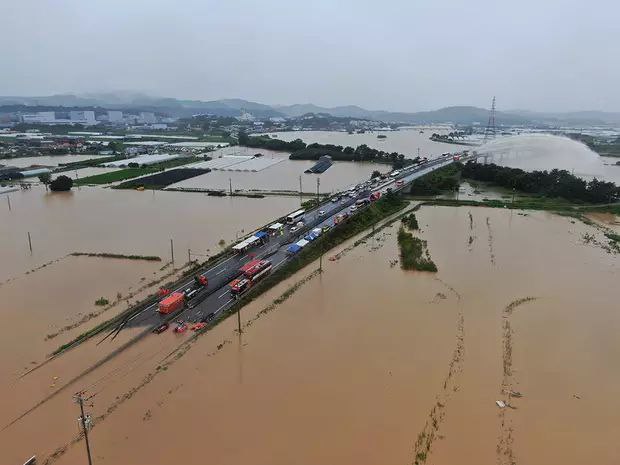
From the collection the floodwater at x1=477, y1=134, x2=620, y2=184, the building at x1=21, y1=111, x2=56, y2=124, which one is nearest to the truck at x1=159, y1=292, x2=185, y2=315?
the floodwater at x1=477, y1=134, x2=620, y2=184

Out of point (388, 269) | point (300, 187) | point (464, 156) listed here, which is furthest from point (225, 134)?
point (388, 269)

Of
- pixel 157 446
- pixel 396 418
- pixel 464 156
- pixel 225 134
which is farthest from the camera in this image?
pixel 225 134

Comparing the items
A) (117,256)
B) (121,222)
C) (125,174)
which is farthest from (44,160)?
(117,256)

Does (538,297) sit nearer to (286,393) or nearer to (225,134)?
(286,393)

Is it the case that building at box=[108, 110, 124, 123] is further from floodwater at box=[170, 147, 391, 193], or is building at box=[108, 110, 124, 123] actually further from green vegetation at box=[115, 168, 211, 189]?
green vegetation at box=[115, 168, 211, 189]

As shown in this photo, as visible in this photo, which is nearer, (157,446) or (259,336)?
(157,446)

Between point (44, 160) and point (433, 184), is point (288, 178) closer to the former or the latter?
point (433, 184)

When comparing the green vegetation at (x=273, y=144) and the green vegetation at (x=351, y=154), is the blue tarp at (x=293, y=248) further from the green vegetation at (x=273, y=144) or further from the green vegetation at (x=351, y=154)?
the green vegetation at (x=273, y=144)
